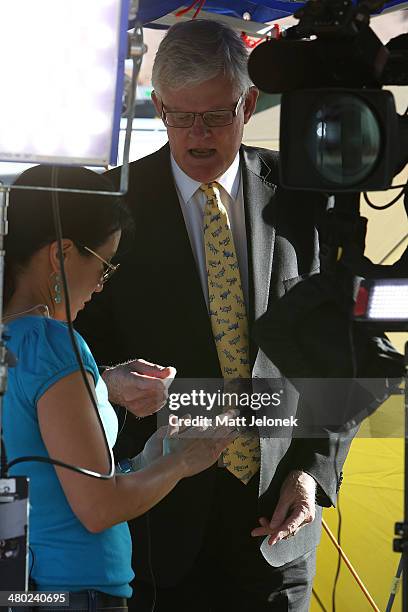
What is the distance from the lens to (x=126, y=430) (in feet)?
6.93

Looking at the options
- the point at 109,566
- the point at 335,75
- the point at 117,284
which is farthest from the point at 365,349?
the point at 117,284

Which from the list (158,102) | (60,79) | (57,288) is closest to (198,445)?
(57,288)

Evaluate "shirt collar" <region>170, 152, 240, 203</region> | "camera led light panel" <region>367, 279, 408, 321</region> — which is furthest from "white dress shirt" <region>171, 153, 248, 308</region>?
"camera led light panel" <region>367, 279, 408, 321</region>

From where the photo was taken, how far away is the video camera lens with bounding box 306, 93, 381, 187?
4.91 feet

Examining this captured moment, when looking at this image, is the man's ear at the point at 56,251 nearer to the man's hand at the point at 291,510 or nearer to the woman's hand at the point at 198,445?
the woman's hand at the point at 198,445

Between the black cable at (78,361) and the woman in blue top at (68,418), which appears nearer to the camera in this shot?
the black cable at (78,361)

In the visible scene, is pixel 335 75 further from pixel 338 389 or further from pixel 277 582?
pixel 277 582

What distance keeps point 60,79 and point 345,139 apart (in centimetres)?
43

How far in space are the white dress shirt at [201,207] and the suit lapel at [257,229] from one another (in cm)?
3

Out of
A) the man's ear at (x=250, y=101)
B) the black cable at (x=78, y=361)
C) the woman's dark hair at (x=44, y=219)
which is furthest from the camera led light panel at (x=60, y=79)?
the man's ear at (x=250, y=101)

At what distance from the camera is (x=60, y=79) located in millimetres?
1366

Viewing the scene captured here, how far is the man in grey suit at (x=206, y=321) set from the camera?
207cm

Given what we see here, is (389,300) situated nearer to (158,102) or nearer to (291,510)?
(291,510)

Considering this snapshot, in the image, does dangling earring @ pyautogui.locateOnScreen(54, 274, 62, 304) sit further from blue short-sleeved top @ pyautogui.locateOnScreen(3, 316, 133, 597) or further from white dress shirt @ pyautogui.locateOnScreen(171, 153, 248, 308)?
white dress shirt @ pyautogui.locateOnScreen(171, 153, 248, 308)
